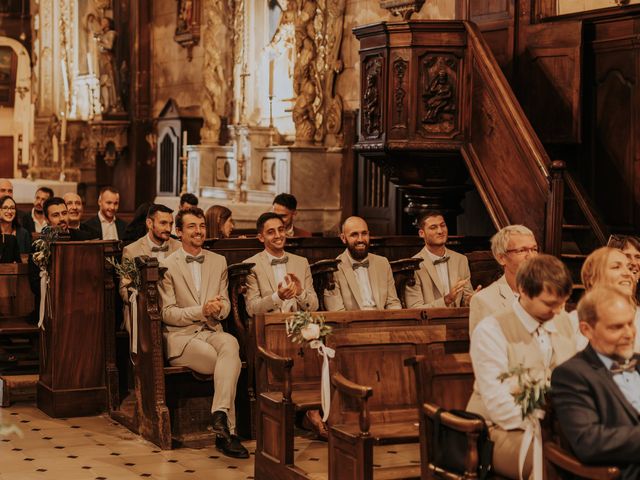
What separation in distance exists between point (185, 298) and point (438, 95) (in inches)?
118

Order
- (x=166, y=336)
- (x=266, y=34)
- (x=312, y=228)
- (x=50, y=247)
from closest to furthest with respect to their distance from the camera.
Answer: (x=166, y=336), (x=50, y=247), (x=312, y=228), (x=266, y=34)

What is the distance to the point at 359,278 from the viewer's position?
25.8ft

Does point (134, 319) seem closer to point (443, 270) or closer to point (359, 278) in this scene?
point (359, 278)

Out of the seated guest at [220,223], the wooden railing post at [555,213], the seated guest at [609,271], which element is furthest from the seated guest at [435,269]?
the seated guest at [609,271]

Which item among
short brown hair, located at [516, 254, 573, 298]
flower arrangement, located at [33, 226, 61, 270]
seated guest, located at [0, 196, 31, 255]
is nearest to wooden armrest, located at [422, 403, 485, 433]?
short brown hair, located at [516, 254, 573, 298]

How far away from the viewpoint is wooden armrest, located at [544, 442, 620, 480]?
12.8 ft

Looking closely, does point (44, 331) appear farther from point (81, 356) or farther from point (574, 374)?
point (574, 374)

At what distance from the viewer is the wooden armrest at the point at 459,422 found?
443 cm

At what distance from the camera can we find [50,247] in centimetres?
811

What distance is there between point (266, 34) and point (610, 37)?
20.9ft

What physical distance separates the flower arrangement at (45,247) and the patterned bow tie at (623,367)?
4957 millimetres

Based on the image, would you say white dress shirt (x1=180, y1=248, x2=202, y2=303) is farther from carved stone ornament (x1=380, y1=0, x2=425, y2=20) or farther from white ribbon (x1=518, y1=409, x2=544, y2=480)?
carved stone ornament (x1=380, y1=0, x2=425, y2=20)

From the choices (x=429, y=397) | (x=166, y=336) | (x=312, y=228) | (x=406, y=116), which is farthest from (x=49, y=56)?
(x=429, y=397)

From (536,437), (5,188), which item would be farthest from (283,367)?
(5,188)
